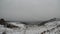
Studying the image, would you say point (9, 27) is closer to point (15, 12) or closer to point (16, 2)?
point (15, 12)

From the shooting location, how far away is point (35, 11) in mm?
1837

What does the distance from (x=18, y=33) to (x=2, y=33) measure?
0.25 m

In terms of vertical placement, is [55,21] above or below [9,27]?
above

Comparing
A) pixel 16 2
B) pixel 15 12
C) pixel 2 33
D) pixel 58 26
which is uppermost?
pixel 16 2

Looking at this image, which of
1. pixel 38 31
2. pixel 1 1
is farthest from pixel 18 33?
pixel 1 1

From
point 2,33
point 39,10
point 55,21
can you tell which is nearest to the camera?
point 2,33

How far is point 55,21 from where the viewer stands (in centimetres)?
168

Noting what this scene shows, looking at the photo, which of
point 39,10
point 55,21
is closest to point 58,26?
point 55,21

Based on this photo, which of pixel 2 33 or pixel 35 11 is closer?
pixel 2 33

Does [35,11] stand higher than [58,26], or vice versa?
[35,11]

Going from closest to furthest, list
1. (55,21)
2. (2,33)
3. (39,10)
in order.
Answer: (2,33) → (55,21) → (39,10)

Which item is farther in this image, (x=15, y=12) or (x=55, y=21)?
(x=15, y=12)

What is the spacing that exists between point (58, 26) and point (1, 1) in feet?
3.67

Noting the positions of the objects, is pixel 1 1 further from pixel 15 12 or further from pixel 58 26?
pixel 58 26
